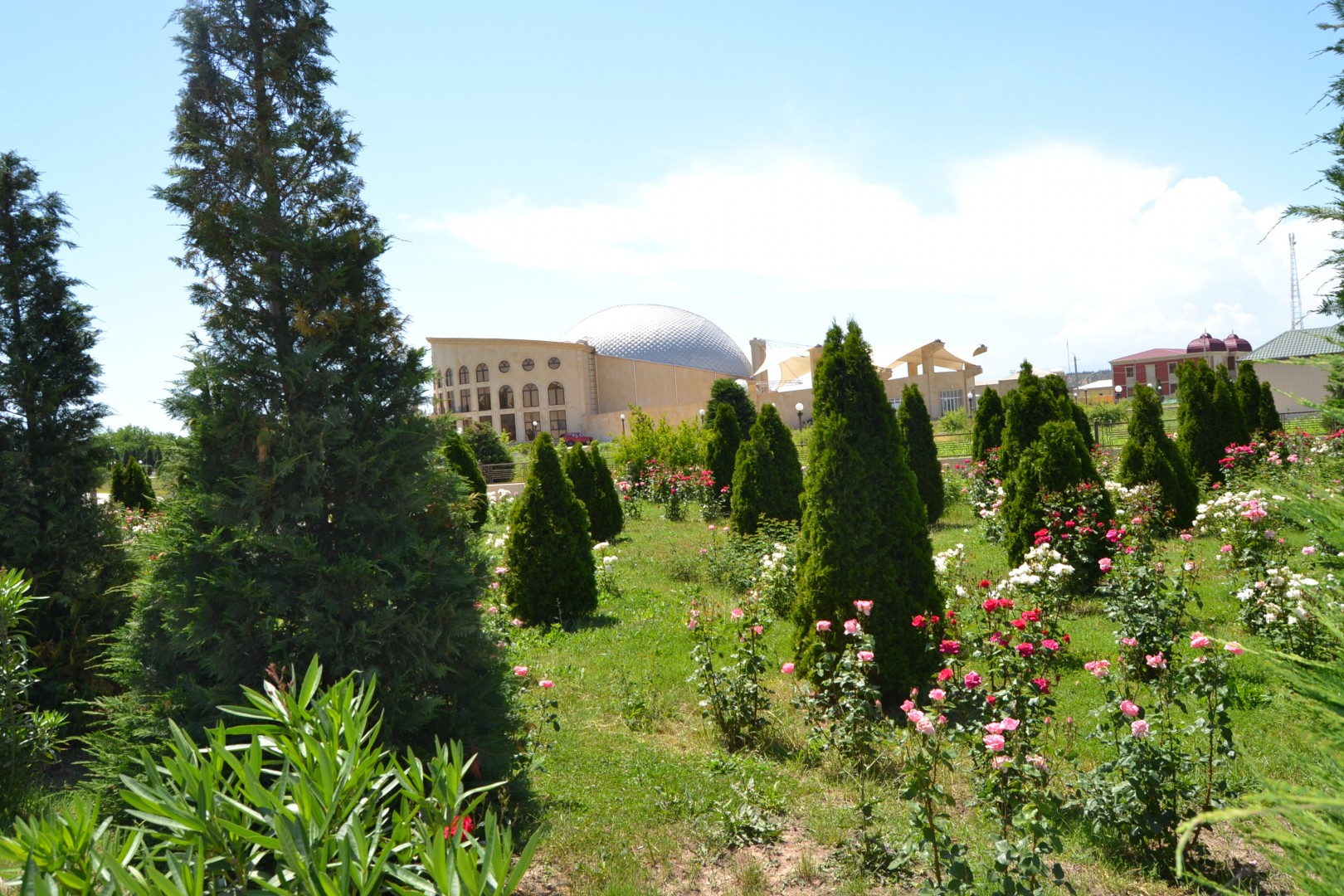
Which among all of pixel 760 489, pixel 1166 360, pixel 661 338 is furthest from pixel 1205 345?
pixel 760 489

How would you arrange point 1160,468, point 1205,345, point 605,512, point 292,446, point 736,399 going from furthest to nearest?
point 1205,345 → point 736,399 → point 605,512 → point 1160,468 → point 292,446

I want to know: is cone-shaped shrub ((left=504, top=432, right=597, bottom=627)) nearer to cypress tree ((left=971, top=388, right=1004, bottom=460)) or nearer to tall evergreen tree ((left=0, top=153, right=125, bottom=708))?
tall evergreen tree ((left=0, top=153, right=125, bottom=708))

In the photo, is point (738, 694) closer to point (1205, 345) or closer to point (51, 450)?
point (51, 450)

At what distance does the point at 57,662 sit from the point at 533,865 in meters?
4.09

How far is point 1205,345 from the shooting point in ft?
182

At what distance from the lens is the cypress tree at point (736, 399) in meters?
19.9

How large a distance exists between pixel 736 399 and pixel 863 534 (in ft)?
49.4

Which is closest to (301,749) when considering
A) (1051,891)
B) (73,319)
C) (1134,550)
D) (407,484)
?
(407,484)

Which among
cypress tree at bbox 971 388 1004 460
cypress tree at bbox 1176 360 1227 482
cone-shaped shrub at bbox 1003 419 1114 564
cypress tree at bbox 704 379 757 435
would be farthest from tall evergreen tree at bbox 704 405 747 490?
cone-shaped shrub at bbox 1003 419 1114 564

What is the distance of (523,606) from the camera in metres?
8.64

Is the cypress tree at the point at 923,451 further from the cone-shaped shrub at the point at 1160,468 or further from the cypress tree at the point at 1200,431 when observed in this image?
the cypress tree at the point at 1200,431

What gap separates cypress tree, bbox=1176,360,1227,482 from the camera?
1408 cm

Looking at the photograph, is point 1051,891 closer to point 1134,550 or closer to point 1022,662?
point 1022,662

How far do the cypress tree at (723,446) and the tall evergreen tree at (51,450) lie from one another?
1188 centimetres
